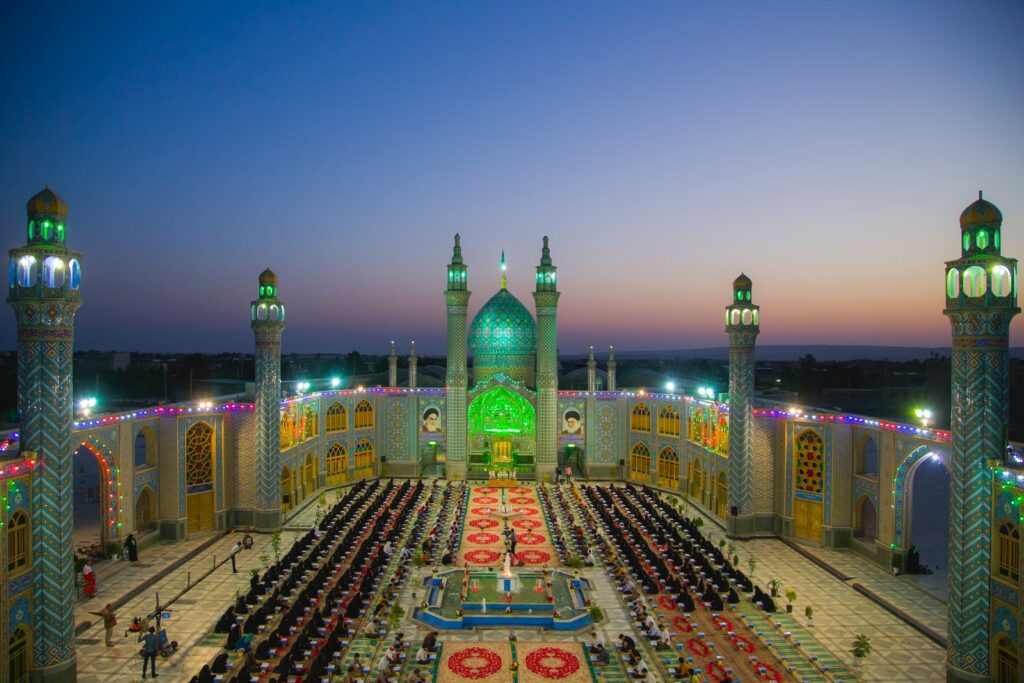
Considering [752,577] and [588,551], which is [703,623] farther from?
[588,551]

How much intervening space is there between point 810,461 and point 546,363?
50.0 feet

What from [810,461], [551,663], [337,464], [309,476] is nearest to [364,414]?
[337,464]

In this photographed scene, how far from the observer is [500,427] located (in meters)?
39.8

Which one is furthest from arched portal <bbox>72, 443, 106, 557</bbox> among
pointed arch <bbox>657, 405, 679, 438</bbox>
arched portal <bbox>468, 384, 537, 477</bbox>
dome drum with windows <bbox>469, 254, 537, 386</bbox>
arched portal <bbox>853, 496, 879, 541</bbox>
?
arched portal <bbox>853, 496, 879, 541</bbox>

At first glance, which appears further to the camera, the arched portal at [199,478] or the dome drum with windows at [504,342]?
the dome drum with windows at [504,342]

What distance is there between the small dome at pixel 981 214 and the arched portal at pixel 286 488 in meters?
25.5

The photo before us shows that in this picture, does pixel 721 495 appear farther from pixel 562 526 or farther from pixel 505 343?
pixel 505 343

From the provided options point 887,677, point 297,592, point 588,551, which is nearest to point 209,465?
point 297,592

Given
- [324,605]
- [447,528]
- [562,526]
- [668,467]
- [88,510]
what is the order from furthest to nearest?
[668,467] → [88,510] → [562,526] → [447,528] → [324,605]

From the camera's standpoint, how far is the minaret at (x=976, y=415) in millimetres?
15180

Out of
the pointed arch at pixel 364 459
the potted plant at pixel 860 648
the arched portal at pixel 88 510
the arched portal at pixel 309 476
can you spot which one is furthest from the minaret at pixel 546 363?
the potted plant at pixel 860 648

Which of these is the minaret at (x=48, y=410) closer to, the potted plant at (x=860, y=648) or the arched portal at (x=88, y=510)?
the arched portal at (x=88, y=510)

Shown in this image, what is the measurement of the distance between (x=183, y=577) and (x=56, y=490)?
27.7ft

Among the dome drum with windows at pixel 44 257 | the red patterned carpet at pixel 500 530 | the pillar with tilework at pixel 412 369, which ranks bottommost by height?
the red patterned carpet at pixel 500 530
